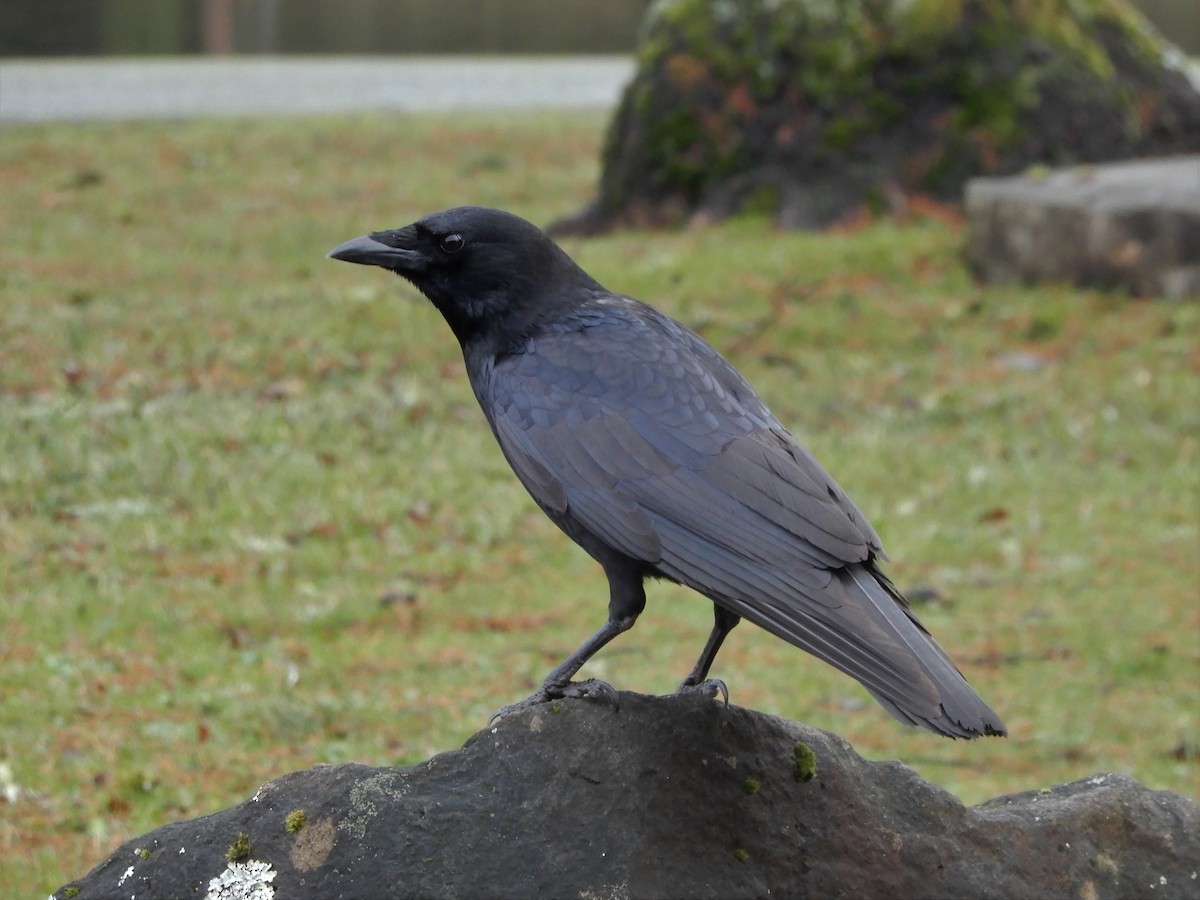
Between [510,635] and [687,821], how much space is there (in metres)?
3.42

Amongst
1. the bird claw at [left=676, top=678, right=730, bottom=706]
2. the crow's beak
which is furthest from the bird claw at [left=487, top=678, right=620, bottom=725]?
the crow's beak

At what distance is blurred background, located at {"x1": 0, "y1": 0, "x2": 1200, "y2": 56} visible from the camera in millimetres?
22812

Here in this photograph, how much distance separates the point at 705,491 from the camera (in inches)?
139

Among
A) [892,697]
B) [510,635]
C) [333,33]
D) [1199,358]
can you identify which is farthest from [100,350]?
[333,33]

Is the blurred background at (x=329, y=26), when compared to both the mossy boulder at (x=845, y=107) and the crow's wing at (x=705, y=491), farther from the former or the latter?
the crow's wing at (x=705, y=491)

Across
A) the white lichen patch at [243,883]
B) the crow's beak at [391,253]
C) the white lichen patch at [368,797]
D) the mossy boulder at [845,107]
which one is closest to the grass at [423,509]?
the mossy boulder at [845,107]

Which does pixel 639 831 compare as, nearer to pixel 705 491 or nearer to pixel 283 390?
pixel 705 491

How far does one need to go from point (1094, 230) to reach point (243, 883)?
867cm

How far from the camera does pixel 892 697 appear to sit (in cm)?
315

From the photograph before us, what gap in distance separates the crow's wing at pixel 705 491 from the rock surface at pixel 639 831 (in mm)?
333

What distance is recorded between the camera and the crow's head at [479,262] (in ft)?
12.8

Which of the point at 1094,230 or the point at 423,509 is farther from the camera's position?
the point at 1094,230

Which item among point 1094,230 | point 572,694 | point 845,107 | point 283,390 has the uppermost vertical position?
point 572,694

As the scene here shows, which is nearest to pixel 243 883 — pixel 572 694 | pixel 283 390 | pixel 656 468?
pixel 572 694
